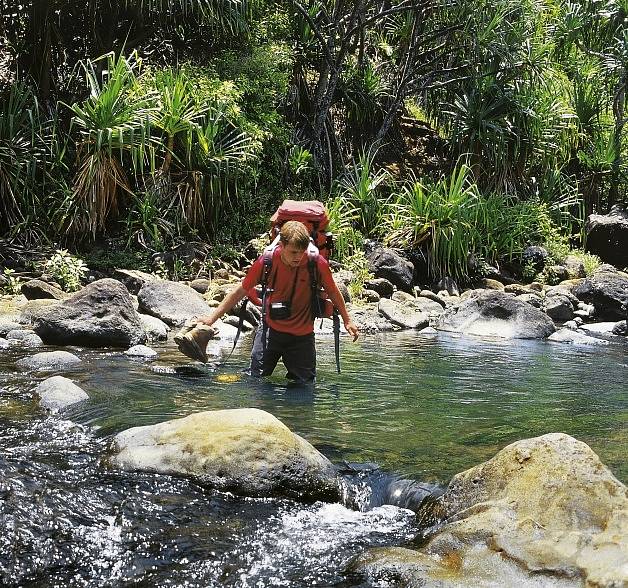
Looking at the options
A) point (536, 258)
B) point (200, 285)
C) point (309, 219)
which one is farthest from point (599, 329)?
point (309, 219)

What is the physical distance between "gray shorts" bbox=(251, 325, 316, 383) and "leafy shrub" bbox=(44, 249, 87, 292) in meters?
5.07

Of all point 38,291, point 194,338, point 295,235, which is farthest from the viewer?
point 38,291

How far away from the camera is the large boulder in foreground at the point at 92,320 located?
8.34 meters

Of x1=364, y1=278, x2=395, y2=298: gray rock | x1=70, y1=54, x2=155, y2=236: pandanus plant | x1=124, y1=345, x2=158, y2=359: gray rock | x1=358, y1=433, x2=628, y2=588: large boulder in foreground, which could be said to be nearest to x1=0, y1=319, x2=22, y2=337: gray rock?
x1=124, y1=345, x2=158, y2=359: gray rock

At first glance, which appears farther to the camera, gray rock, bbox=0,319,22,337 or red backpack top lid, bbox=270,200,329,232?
gray rock, bbox=0,319,22,337

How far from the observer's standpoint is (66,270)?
442 inches

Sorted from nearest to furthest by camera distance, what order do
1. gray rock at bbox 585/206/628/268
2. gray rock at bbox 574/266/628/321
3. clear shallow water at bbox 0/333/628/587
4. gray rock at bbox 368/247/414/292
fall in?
clear shallow water at bbox 0/333/628/587, gray rock at bbox 574/266/628/321, gray rock at bbox 368/247/414/292, gray rock at bbox 585/206/628/268

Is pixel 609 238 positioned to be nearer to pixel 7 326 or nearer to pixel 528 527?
pixel 7 326

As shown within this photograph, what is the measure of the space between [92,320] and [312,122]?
30.9 ft

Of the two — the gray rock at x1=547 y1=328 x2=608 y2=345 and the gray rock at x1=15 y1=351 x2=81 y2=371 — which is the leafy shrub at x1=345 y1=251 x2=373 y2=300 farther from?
the gray rock at x1=15 y1=351 x2=81 y2=371

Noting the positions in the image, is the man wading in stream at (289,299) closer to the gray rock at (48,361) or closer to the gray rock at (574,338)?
the gray rock at (48,361)

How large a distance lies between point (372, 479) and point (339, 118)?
14.1 m

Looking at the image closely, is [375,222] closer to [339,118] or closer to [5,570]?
[339,118]

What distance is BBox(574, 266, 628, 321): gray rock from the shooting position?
12.8 m
